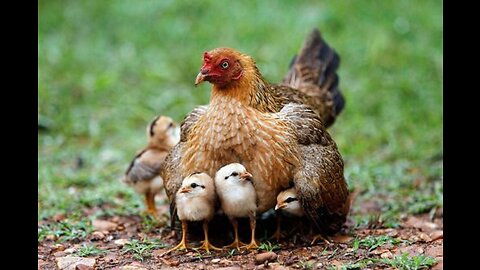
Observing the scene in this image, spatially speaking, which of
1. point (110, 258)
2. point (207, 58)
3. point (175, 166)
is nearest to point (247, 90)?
point (207, 58)

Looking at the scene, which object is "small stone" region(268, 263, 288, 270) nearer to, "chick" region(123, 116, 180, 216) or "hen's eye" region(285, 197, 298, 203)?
"hen's eye" region(285, 197, 298, 203)

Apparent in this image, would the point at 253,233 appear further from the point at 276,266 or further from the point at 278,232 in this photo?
the point at 276,266

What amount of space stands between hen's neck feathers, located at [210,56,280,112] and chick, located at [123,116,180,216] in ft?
4.72

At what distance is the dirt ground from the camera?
5254mm

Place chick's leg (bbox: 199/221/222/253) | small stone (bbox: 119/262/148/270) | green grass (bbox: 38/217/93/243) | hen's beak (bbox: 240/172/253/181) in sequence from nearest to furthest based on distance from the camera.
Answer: small stone (bbox: 119/262/148/270) → hen's beak (bbox: 240/172/253/181) → chick's leg (bbox: 199/221/222/253) → green grass (bbox: 38/217/93/243)

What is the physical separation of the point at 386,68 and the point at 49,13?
5489mm

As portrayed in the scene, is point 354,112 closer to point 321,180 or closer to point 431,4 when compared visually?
point 431,4

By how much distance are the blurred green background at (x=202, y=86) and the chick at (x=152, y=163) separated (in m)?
0.27

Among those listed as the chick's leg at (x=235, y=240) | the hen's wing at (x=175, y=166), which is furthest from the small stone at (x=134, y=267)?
the chick's leg at (x=235, y=240)

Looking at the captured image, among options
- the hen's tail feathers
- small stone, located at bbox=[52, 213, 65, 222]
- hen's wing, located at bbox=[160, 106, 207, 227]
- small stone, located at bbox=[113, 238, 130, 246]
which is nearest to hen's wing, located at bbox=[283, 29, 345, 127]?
the hen's tail feathers

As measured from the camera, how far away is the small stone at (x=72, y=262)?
17.5 ft

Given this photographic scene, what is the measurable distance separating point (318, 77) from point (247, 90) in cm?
190

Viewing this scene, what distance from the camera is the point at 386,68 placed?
1080 cm
